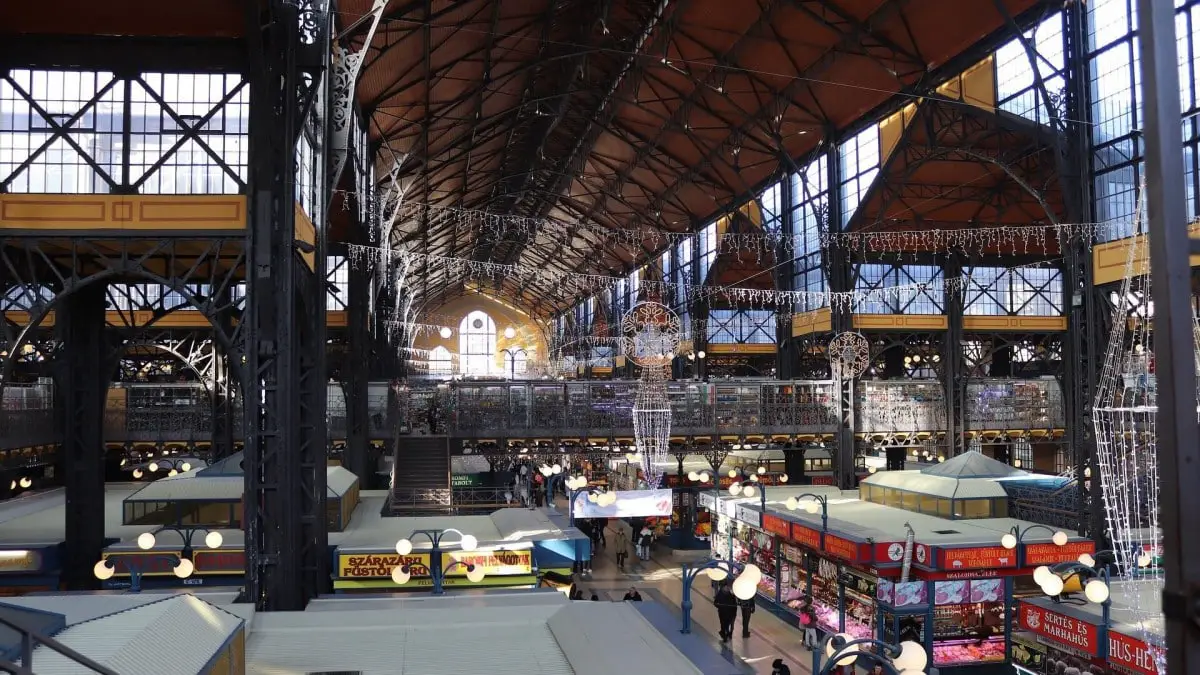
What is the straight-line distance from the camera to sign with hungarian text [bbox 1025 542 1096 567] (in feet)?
56.3

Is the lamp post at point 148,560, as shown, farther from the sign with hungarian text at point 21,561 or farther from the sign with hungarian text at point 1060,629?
the sign with hungarian text at point 1060,629

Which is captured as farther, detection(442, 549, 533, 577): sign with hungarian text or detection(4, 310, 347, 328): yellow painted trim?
detection(4, 310, 347, 328): yellow painted trim

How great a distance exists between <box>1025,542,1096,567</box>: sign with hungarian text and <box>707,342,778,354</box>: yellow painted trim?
28535 mm

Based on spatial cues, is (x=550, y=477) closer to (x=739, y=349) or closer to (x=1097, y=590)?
(x=739, y=349)

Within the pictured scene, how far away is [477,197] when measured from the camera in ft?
142

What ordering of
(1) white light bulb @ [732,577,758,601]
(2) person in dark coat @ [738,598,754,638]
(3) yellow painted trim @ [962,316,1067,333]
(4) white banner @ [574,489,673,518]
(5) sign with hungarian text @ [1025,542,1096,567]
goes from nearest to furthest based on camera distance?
(1) white light bulb @ [732,577,758,601] < (5) sign with hungarian text @ [1025,542,1096,567] < (2) person in dark coat @ [738,598,754,638] < (4) white banner @ [574,489,673,518] < (3) yellow painted trim @ [962,316,1067,333]

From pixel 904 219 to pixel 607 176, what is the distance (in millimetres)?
13246

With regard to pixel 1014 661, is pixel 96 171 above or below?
above

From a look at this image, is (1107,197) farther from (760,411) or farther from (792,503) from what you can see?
(760,411)

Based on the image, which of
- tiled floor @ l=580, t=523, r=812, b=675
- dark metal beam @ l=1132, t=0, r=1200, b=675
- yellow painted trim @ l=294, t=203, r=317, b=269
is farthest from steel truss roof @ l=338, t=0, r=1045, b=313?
dark metal beam @ l=1132, t=0, r=1200, b=675

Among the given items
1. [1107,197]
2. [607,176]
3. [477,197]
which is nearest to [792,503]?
[1107,197]

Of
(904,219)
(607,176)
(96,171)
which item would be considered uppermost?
(607,176)

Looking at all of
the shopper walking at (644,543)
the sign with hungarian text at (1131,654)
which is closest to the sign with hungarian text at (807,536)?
the sign with hungarian text at (1131,654)

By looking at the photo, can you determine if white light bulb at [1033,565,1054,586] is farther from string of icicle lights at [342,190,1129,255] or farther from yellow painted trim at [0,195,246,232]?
yellow painted trim at [0,195,246,232]
